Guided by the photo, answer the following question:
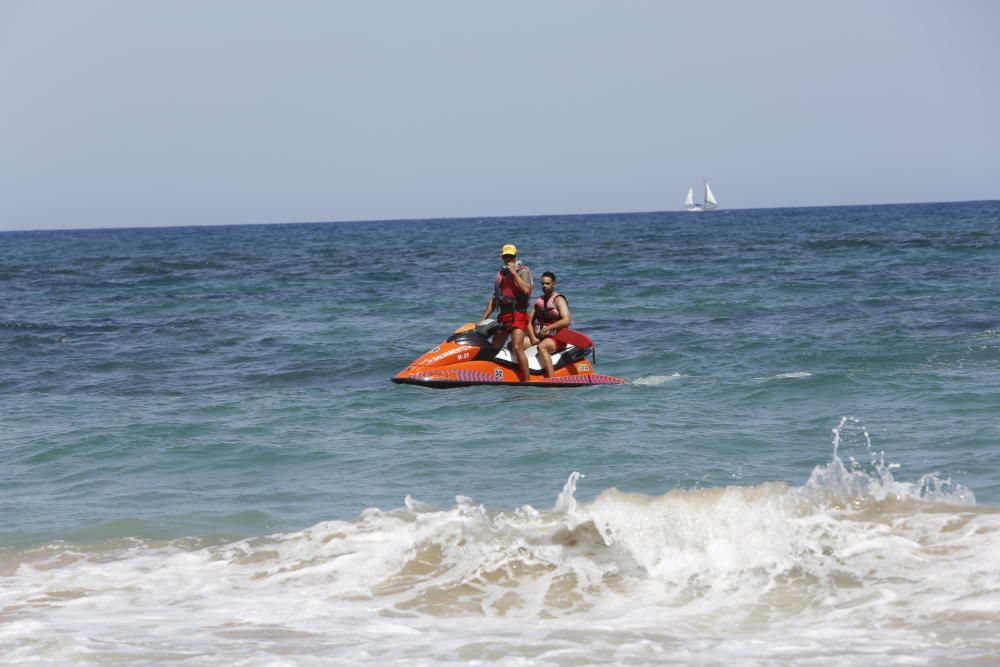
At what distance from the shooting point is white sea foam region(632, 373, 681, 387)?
13.3 metres

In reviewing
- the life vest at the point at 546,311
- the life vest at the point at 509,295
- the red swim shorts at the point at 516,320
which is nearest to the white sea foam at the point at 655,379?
the life vest at the point at 546,311

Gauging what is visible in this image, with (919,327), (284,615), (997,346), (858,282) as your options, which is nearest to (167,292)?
(858,282)

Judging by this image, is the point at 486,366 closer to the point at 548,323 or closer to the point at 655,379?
the point at 548,323

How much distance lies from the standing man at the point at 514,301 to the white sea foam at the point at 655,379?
1308 mm

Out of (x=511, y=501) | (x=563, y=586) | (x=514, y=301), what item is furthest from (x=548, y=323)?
(x=563, y=586)

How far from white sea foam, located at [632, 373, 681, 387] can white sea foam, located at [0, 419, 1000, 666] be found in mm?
5641

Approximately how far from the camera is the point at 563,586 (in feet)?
21.1

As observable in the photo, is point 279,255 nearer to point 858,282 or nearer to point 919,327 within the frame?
point 858,282

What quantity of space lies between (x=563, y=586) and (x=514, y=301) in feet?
22.0

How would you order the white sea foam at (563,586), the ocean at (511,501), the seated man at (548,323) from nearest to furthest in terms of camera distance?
the white sea foam at (563,586) → the ocean at (511,501) → the seated man at (548,323)

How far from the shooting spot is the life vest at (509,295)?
1288 centimetres

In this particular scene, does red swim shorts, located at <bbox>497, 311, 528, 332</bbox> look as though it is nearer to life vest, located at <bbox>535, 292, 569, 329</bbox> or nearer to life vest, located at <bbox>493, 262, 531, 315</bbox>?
life vest, located at <bbox>493, 262, 531, 315</bbox>

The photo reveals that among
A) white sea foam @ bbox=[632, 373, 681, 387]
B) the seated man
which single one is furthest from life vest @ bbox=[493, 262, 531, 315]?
white sea foam @ bbox=[632, 373, 681, 387]

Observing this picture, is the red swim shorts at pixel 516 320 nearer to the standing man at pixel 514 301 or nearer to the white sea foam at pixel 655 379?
the standing man at pixel 514 301
